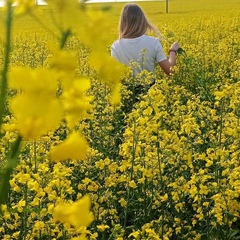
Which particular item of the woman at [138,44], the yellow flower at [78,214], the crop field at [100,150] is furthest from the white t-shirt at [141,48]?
the yellow flower at [78,214]

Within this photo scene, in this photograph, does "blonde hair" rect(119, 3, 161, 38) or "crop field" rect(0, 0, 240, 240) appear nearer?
"crop field" rect(0, 0, 240, 240)

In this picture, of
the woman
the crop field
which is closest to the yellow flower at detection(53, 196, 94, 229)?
the crop field

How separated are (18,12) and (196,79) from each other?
17.1 ft

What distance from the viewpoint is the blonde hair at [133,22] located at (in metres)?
4.53

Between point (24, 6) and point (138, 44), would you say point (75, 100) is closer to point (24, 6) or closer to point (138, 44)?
point (24, 6)

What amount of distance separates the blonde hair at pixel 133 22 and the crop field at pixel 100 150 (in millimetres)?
567

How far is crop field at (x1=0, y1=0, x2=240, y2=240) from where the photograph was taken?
19.3 inches

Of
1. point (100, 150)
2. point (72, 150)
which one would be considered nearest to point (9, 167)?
point (72, 150)

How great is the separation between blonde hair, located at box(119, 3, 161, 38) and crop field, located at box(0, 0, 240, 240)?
1.86 ft

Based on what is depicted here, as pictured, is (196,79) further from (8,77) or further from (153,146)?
(8,77)

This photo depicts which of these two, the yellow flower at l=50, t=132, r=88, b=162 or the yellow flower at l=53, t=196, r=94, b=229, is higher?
the yellow flower at l=50, t=132, r=88, b=162

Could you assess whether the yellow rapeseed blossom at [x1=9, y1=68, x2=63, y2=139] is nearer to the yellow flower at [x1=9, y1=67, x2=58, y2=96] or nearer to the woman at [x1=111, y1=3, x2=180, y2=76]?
the yellow flower at [x1=9, y1=67, x2=58, y2=96]

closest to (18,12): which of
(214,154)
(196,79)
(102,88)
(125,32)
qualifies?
(214,154)

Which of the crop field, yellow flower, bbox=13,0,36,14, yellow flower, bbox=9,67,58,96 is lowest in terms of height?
the crop field
